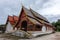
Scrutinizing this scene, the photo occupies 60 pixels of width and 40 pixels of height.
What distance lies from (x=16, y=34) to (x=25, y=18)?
817 cm

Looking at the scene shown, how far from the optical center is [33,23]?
32.9m

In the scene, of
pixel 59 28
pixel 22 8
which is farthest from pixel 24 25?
pixel 59 28

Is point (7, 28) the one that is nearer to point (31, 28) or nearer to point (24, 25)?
point (24, 25)

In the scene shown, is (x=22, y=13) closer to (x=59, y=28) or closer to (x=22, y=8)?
(x=22, y=8)

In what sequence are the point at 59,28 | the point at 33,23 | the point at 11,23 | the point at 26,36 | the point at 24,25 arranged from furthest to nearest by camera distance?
1. the point at 59,28
2. the point at 11,23
3. the point at 24,25
4. the point at 33,23
5. the point at 26,36

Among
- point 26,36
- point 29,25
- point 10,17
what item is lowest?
point 26,36

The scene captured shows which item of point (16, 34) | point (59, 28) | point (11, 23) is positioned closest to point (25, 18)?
point (16, 34)

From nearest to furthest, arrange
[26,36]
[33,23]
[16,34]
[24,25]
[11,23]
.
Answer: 1. [26,36]
2. [16,34]
3. [33,23]
4. [24,25]
5. [11,23]

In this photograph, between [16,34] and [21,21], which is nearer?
[16,34]

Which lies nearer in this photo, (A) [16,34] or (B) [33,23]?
(A) [16,34]

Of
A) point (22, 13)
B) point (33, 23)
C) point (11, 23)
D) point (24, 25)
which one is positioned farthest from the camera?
point (11, 23)

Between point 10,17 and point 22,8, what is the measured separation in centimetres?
1252

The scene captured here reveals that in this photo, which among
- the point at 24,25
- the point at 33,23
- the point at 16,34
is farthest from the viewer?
the point at 24,25

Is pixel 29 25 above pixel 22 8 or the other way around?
the other way around
